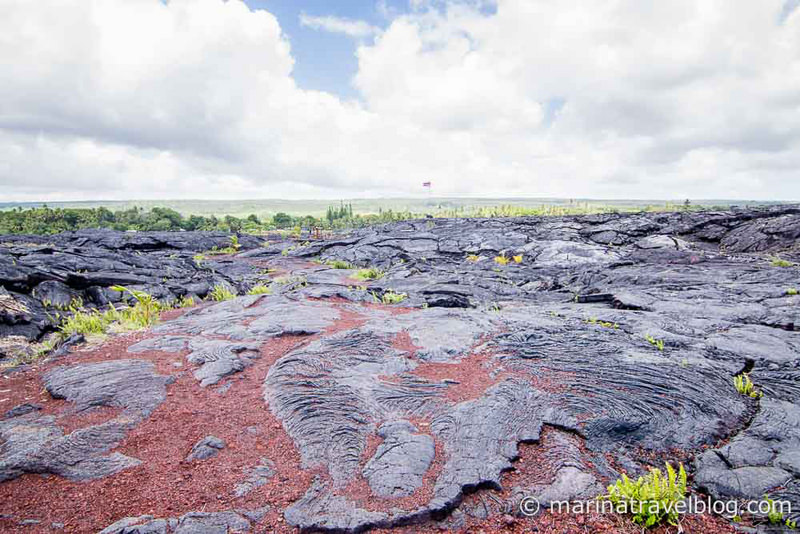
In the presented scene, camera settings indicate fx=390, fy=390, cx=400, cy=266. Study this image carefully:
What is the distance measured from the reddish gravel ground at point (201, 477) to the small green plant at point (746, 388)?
3529mm

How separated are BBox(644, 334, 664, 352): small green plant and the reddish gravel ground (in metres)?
4.23

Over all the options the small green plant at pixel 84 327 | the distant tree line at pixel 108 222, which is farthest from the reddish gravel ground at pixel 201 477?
the distant tree line at pixel 108 222

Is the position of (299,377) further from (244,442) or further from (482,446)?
(482,446)

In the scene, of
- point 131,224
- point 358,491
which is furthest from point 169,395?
point 131,224

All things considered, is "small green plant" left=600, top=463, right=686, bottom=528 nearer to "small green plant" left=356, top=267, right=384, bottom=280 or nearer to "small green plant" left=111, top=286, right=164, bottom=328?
"small green plant" left=111, top=286, right=164, bottom=328

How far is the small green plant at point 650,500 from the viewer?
414cm

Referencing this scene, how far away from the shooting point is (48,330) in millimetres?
11672

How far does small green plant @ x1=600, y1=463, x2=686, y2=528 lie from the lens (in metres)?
4.14

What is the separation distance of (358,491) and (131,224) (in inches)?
3014

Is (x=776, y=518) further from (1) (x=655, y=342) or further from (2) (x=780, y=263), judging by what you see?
(2) (x=780, y=263)
